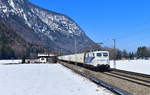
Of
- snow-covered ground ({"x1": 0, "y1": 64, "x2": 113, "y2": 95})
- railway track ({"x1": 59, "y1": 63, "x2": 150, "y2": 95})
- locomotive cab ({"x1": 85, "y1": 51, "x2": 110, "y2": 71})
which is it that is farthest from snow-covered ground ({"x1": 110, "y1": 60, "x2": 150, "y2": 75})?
snow-covered ground ({"x1": 0, "y1": 64, "x2": 113, "y2": 95})

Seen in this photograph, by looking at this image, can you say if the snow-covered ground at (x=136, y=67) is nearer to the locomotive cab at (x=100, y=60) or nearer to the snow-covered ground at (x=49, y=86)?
the locomotive cab at (x=100, y=60)

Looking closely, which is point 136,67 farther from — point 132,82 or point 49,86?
point 49,86

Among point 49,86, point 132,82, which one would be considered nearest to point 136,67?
point 132,82

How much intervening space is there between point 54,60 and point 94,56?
6064 centimetres

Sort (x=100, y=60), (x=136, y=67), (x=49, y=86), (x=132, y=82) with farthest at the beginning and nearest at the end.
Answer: (x=136, y=67), (x=100, y=60), (x=132, y=82), (x=49, y=86)

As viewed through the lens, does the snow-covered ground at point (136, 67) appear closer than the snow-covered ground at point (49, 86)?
No

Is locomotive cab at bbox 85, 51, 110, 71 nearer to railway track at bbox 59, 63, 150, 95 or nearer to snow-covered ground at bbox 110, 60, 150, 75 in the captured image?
snow-covered ground at bbox 110, 60, 150, 75

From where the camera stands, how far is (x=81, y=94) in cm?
1482

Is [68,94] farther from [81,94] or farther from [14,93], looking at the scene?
[14,93]

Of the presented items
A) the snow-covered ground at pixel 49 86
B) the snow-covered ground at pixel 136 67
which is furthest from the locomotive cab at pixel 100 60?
the snow-covered ground at pixel 49 86

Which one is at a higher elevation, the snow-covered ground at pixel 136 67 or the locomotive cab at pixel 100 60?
the locomotive cab at pixel 100 60

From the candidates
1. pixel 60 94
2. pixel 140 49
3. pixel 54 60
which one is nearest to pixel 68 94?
pixel 60 94

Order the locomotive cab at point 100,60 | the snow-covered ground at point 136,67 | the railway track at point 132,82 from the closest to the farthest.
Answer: the railway track at point 132,82 → the locomotive cab at point 100,60 → the snow-covered ground at point 136,67

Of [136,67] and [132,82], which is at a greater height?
[136,67]
